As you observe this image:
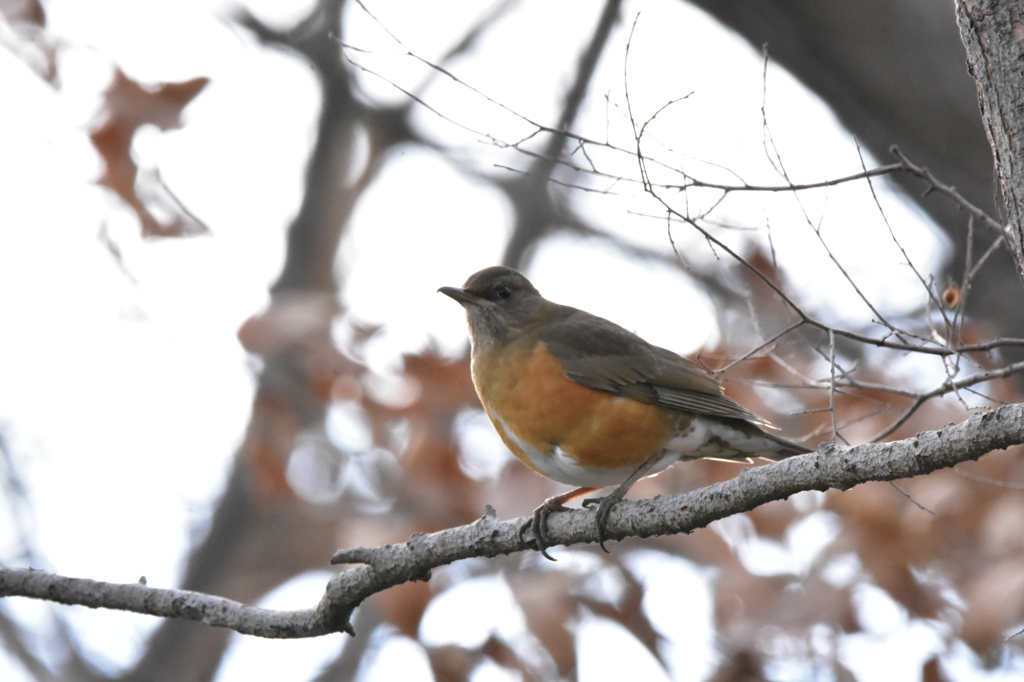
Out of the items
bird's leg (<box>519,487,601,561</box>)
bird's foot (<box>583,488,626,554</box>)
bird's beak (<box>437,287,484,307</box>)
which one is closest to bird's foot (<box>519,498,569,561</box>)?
bird's leg (<box>519,487,601,561</box>)

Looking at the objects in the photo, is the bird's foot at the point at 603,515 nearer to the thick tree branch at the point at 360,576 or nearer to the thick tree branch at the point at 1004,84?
the thick tree branch at the point at 360,576

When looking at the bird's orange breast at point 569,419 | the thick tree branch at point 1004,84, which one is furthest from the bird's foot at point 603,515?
the thick tree branch at point 1004,84

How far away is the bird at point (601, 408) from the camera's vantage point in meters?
4.67

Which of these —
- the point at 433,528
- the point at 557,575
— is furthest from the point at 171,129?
the point at 557,575

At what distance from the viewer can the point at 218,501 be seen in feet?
30.2

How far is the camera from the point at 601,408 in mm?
4758

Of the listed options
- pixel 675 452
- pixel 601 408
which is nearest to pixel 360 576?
pixel 601 408

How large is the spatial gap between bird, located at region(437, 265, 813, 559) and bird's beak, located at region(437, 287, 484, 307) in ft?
0.87

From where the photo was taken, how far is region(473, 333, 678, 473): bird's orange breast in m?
4.65

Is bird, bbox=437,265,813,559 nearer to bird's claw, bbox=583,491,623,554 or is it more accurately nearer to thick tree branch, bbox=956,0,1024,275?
bird's claw, bbox=583,491,623,554

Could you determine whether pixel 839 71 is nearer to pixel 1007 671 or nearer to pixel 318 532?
pixel 1007 671

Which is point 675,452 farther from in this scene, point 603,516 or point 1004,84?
point 1004,84

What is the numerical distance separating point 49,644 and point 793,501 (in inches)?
271

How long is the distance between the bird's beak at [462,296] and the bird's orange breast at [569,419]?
0.80m
